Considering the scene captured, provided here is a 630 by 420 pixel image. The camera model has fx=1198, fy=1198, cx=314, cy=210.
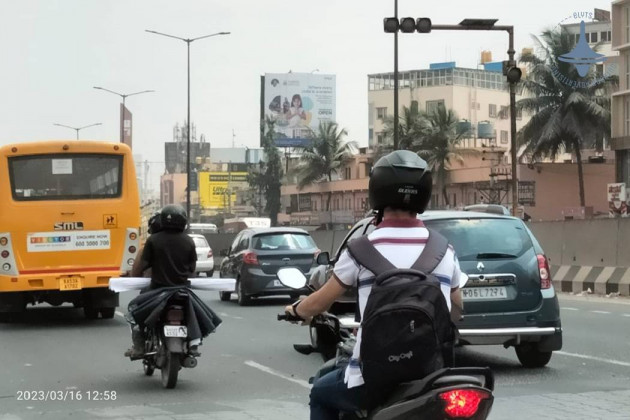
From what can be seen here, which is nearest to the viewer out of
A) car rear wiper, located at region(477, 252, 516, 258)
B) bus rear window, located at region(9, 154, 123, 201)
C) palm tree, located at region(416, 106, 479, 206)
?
car rear wiper, located at region(477, 252, 516, 258)

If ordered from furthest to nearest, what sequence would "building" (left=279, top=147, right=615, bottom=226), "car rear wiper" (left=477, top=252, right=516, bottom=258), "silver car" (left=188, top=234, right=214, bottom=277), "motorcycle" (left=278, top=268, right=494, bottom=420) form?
"building" (left=279, top=147, right=615, bottom=226)
"silver car" (left=188, top=234, right=214, bottom=277)
"car rear wiper" (left=477, top=252, right=516, bottom=258)
"motorcycle" (left=278, top=268, right=494, bottom=420)

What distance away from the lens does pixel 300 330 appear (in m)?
17.8

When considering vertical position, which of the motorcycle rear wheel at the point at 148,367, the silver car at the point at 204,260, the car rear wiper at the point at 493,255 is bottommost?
the silver car at the point at 204,260

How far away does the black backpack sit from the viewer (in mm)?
4012

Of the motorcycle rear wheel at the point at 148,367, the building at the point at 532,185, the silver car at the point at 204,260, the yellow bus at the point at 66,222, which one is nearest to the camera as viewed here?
the motorcycle rear wheel at the point at 148,367

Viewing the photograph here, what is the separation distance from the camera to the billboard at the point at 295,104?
113m

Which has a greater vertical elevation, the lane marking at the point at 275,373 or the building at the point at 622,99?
the building at the point at 622,99

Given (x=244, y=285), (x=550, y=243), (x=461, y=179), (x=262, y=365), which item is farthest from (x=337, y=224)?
A: (x=262, y=365)

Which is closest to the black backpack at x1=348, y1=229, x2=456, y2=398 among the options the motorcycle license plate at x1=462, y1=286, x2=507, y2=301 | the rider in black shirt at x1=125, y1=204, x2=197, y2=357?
the rider in black shirt at x1=125, y1=204, x2=197, y2=357

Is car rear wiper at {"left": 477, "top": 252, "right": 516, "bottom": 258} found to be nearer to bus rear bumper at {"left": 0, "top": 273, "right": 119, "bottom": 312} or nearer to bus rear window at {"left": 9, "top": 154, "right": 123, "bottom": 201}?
bus rear bumper at {"left": 0, "top": 273, "right": 119, "bottom": 312}

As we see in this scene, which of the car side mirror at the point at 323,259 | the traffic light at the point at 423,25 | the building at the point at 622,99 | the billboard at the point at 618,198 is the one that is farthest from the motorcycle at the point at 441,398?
the building at the point at 622,99

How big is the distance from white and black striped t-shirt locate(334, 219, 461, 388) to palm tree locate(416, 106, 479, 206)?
7718 cm

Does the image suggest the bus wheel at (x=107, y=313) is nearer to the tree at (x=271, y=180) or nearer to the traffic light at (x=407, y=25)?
the traffic light at (x=407, y=25)

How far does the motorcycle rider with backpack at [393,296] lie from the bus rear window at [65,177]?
1571cm
